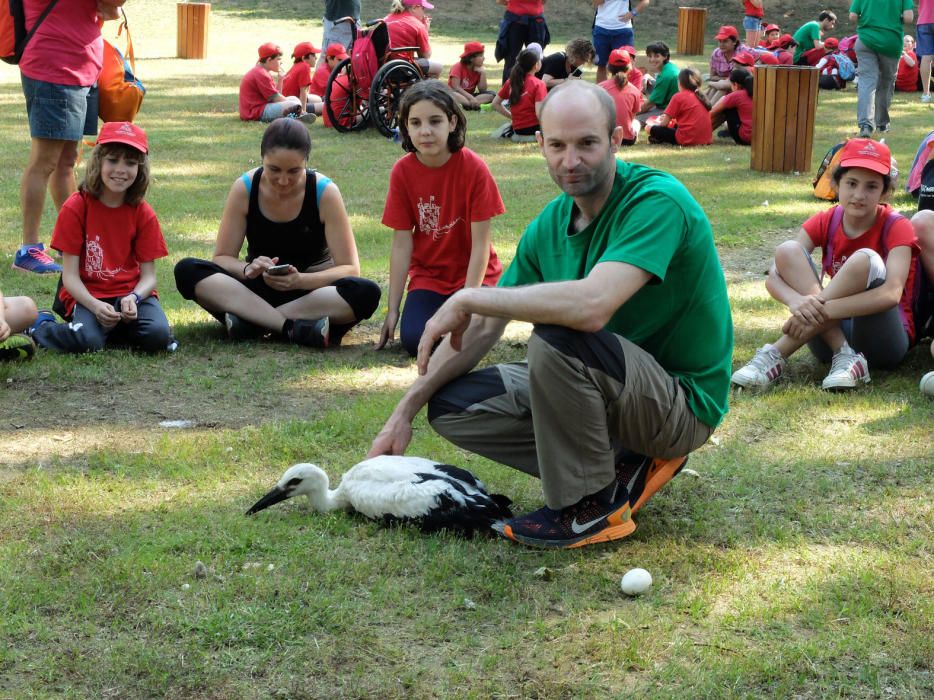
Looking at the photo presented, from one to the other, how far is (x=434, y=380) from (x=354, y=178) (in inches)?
263

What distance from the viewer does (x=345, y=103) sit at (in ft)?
42.2

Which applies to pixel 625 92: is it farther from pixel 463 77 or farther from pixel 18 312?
pixel 18 312

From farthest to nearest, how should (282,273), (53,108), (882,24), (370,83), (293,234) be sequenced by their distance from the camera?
(370,83)
(882,24)
(53,108)
(293,234)
(282,273)

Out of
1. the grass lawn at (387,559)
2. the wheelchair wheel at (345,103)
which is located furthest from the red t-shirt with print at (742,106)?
the grass lawn at (387,559)

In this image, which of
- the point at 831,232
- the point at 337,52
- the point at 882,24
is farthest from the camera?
the point at 337,52

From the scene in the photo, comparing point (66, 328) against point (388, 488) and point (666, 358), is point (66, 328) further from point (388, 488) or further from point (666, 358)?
point (666, 358)

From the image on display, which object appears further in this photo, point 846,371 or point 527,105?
point 527,105

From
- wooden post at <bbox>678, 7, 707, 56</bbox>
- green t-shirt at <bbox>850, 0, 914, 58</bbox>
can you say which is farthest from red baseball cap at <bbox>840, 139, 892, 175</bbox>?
wooden post at <bbox>678, 7, 707, 56</bbox>

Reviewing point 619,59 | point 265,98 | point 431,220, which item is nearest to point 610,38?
point 619,59

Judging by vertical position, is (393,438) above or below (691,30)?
below

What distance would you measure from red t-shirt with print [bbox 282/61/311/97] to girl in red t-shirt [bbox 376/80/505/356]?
8107 mm

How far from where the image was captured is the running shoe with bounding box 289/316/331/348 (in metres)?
5.69

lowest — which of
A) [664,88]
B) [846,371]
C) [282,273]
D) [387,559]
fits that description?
[387,559]

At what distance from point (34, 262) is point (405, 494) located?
13.4ft
